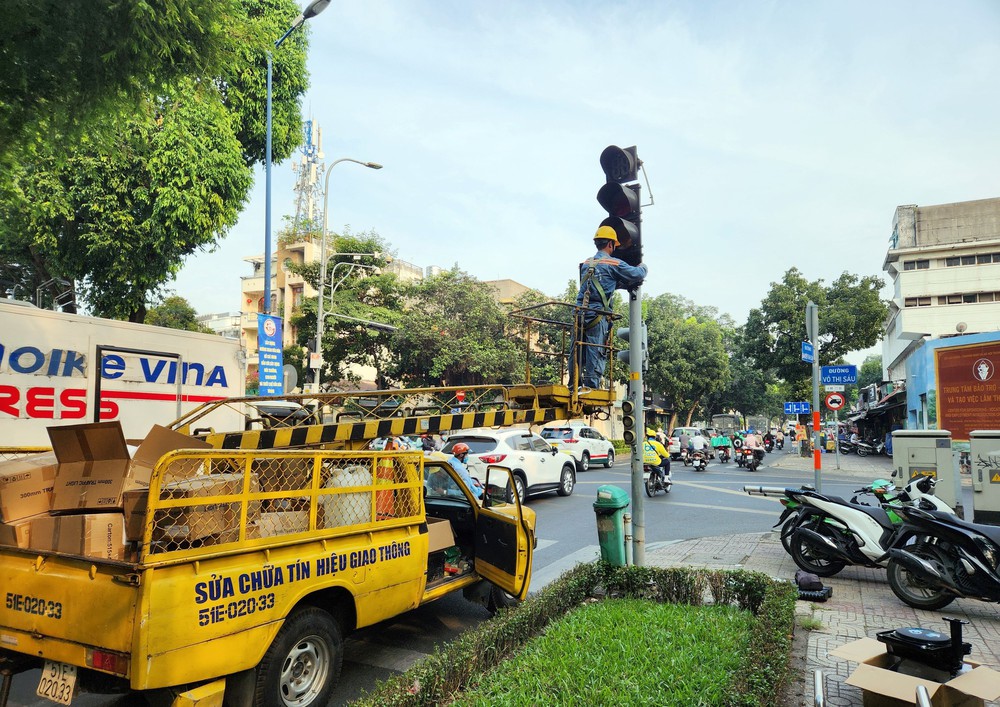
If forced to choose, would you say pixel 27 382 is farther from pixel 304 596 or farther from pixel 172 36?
pixel 304 596

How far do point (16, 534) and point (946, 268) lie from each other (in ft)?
142

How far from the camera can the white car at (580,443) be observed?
70.0ft

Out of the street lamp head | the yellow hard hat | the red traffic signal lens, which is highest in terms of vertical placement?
the street lamp head

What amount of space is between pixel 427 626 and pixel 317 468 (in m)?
2.54

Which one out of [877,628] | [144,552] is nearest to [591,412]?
[877,628]

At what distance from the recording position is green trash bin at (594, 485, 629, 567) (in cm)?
694

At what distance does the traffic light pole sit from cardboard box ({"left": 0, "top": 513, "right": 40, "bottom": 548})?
4.96 meters

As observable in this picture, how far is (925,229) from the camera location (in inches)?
1473

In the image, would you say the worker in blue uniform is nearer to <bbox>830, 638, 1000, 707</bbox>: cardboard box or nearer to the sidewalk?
the sidewalk

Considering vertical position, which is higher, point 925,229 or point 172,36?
point 925,229

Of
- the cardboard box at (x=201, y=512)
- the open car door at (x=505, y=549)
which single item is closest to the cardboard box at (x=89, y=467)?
the cardboard box at (x=201, y=512)

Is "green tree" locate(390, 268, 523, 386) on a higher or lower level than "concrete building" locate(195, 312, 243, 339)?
lower

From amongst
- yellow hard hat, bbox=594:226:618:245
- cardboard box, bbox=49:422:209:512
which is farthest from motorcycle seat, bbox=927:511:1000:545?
cardboard box, bbox=49:422:209:512

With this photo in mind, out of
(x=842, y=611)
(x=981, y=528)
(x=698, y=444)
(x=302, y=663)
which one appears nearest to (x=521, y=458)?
(x=842, y=611)
